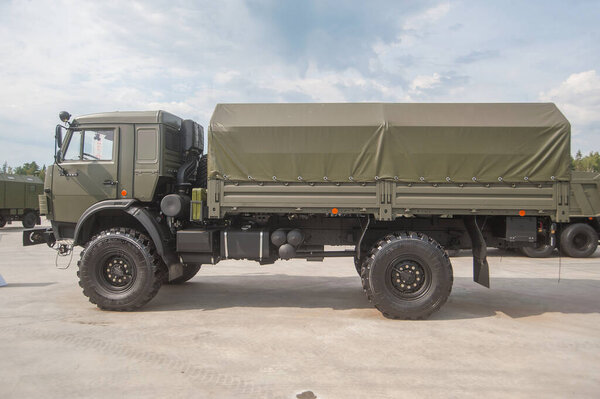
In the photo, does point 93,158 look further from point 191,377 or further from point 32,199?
point 32,199

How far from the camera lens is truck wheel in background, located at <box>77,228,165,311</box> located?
599 centimetres

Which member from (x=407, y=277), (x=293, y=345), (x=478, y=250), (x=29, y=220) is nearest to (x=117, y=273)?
(x=293, y=345)

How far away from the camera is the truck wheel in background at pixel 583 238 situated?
40.3 feet

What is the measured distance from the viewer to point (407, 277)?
5723 mm

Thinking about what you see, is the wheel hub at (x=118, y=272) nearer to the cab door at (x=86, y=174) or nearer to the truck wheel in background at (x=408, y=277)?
the cab door at (x=86, y=174)

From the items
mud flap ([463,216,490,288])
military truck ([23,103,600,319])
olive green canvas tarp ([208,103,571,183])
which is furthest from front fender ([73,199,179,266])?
mud flap ([463,216,490,288])

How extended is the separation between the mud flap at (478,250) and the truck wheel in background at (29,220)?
25.6 metres

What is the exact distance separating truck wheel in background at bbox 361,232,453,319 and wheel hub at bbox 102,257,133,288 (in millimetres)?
3625

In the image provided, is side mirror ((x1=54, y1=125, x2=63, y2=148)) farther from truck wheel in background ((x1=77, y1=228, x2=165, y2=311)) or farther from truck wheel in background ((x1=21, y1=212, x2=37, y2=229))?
truck wheel in background ((x1=21, y1=212, x2=37, y2=229))

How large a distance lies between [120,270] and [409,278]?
171 inches

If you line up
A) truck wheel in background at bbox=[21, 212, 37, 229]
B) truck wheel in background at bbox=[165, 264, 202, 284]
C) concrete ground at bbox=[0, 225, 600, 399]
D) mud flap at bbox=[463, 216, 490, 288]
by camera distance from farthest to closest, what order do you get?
truck wheel in background at bbox=[21, 212, 37, 229]
truck wheel in background at bbox=[165, 264, 202, 284]
mud flap at bbox=[463, 216, 490, 288]
concrete ground at bbox=[0, 225, 600, 399]

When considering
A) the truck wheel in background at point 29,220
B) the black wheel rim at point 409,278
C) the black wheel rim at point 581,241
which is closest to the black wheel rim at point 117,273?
the black wheel rim at point 409,278

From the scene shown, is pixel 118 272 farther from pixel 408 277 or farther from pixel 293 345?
pixel 408 277

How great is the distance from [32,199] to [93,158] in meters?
21.5
